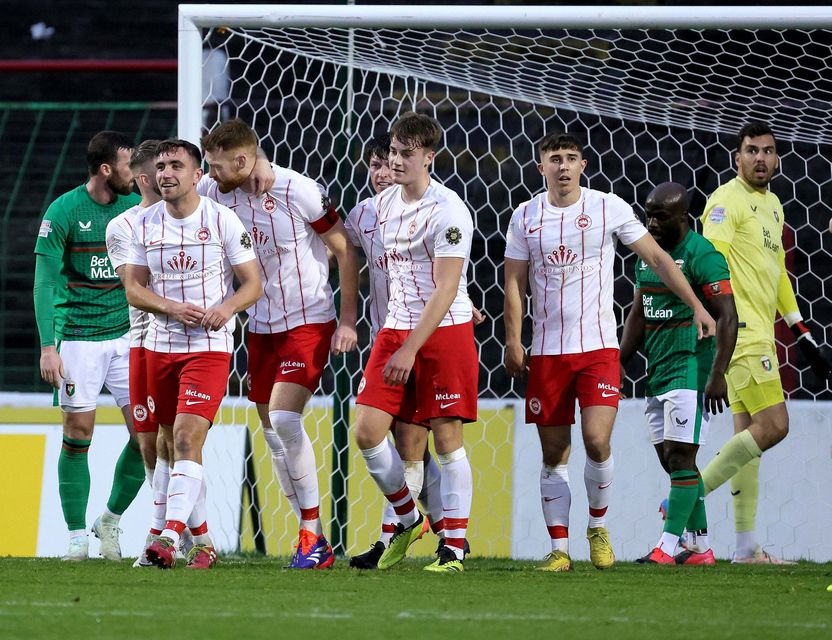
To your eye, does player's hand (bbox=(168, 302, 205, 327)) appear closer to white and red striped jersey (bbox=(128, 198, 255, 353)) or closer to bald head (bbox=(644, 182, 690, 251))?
white and red striped jersey (bbox=(128, 198, 255, 353))

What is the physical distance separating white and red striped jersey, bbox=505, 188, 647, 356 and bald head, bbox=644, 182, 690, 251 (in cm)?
47

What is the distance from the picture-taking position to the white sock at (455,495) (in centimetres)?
510

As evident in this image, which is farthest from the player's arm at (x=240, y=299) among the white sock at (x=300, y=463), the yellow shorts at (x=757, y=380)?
the yellow shorts at (x=757, y=380)

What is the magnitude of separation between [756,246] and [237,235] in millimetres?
2580

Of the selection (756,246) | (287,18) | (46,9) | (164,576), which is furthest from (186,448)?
(46,9)

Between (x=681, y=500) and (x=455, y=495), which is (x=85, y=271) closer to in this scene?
(x=455, y=495)

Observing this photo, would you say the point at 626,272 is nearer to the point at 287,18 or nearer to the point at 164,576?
the point at 287,18

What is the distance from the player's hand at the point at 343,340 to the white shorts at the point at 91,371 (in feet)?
4.19

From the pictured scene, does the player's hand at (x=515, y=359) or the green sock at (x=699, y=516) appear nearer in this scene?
the player's hand at (x=515, y=359)

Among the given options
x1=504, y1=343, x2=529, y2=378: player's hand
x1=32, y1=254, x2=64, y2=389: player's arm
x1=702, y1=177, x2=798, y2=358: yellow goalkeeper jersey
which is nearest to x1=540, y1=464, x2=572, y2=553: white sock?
x1=504, y1=343, x2=529, y2=378: player's hand

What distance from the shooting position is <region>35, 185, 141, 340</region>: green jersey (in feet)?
19.5

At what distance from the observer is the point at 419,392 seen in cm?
512

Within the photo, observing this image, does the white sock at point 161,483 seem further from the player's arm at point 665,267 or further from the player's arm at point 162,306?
Answer: the player's arm at point 665,267

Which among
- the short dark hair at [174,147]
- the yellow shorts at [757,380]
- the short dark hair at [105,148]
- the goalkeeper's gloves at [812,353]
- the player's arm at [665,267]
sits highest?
the short dark hair at [105,148]
